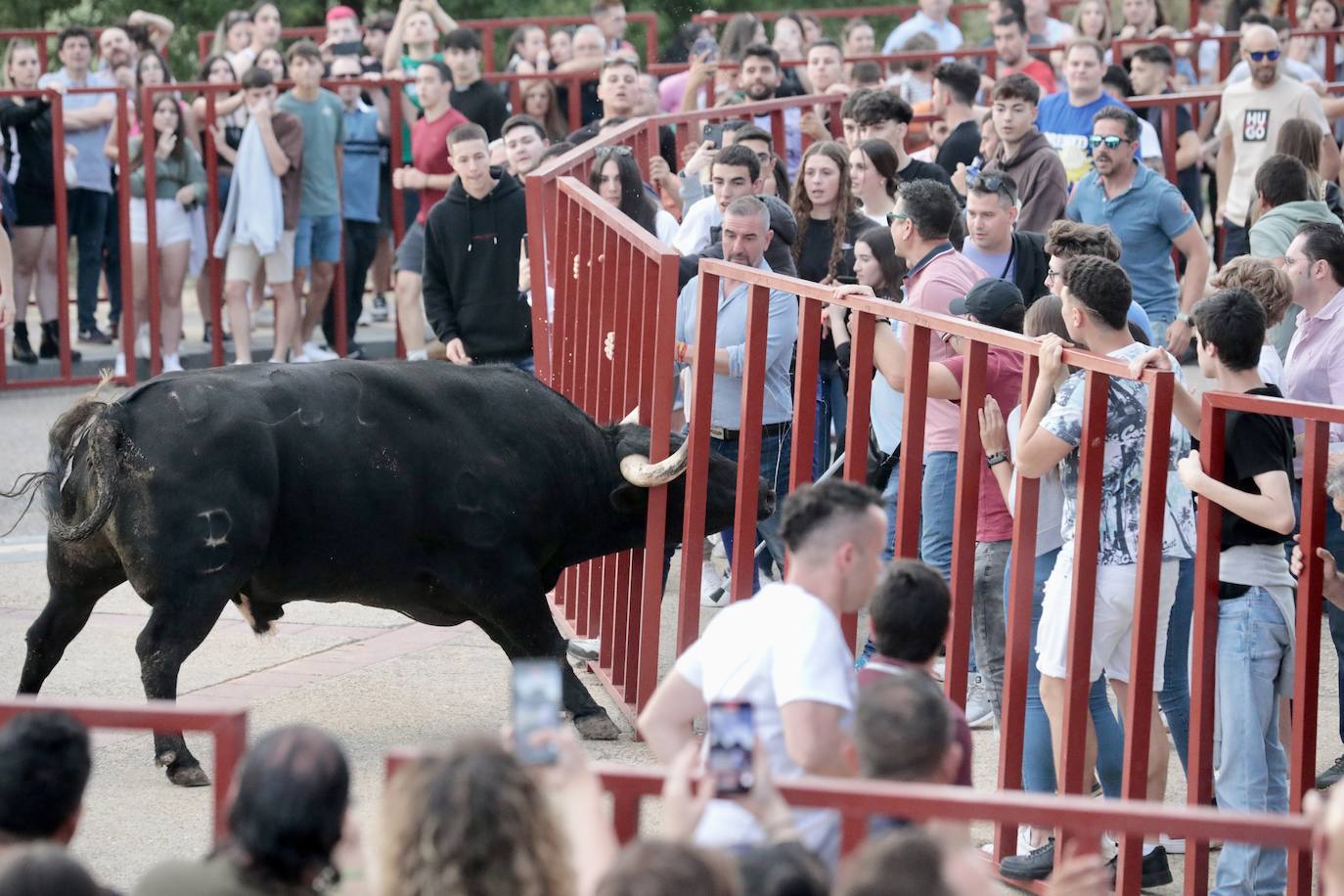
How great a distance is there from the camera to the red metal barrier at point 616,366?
259 inches

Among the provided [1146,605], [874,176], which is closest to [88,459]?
[1146,605]

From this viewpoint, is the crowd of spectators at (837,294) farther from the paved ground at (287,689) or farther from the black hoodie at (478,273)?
the paved ground at (287,689)

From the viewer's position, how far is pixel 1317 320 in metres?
6.22

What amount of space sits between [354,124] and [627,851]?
10898 mm

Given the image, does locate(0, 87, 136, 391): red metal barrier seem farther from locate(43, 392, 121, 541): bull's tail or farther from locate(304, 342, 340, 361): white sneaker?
locate(43, 392, 121, 541): bull's tail

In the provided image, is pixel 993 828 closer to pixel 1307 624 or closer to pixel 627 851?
pixel 1307 624

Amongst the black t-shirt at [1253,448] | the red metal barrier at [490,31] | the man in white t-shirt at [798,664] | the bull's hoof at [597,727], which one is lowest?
the bull's hoof at [597,727]

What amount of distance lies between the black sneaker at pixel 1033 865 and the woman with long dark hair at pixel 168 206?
28.1 ft

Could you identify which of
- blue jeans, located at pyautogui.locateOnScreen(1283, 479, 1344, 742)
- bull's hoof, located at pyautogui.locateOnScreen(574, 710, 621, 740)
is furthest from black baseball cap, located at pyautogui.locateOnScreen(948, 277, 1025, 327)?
bull's hoof, located at pyautogui.locateOnScreen(574, 710, 621, 740)

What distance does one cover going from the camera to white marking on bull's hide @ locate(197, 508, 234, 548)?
603 cm

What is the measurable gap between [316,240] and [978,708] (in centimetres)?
748

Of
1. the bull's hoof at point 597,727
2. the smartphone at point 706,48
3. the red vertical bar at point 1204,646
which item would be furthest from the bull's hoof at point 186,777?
the smartphone at point 706,48

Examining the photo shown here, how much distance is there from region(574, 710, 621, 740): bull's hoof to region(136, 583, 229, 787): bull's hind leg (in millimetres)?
1311

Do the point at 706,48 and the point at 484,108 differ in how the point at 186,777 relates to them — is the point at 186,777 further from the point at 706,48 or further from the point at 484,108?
the point at 706,48
